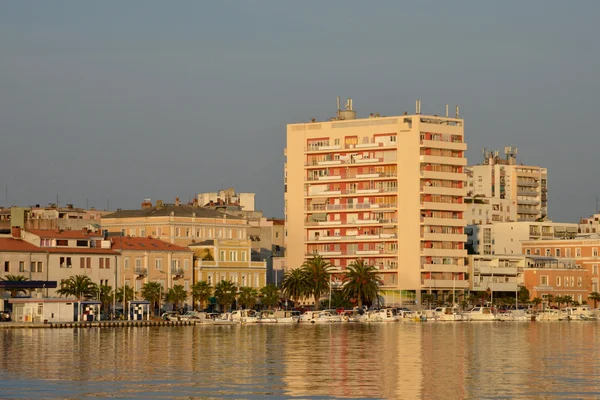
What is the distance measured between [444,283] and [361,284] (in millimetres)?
19293

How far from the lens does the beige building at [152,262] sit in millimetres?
165750

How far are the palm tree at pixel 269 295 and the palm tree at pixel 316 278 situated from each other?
4606 mm

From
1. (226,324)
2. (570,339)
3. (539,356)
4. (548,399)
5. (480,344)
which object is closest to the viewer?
(548,399)

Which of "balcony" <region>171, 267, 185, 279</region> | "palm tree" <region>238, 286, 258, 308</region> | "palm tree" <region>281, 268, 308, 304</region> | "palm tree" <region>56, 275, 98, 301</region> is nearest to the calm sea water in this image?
"palm tree" <region>56, 275, 98, 301</region>

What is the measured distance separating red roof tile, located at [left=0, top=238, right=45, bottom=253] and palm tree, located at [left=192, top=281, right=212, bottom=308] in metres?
22.5

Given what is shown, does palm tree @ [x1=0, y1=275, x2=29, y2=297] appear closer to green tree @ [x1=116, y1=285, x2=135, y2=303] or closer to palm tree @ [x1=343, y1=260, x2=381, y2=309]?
green tree @ [x1=116, y1=285, x2=135, y2=303]

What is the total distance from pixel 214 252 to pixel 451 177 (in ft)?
132

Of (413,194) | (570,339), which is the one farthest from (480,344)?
(413,194)

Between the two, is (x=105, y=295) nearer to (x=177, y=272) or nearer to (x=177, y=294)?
(x=177, y=294)

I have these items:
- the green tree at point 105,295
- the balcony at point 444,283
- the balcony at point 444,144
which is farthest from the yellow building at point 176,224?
the balcony at point 444,144

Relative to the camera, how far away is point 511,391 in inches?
2584

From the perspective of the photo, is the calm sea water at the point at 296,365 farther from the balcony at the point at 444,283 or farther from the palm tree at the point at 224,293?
the balcony at the point at 444,283

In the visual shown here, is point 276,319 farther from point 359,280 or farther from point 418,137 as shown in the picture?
point 418,137

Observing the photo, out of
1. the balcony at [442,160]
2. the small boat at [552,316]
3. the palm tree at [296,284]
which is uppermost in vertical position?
the balcony at [442,160]
